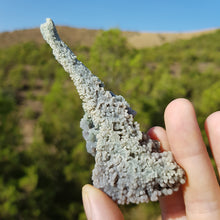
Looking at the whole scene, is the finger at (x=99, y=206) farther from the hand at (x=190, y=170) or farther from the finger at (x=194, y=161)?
the finger at (x=194, y=161)

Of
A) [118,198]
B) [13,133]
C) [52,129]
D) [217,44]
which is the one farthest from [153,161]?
[217,44]

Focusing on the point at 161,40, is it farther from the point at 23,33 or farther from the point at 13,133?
the point at 13,133

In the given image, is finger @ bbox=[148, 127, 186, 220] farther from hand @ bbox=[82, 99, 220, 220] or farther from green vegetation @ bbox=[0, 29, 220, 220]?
green vegetation @ bbox=[0, 29, 220, 220]

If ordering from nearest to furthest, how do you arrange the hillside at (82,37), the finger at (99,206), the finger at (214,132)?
the finger at (99,206) → the finger at (214,132) → the hillside at (82,37)

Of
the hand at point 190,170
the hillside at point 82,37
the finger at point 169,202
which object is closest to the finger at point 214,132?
the hand at point 190,170

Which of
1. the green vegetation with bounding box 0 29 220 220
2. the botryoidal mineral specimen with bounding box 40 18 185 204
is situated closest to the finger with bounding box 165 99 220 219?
the botryoidal mineral specimen with bounding box 40 18 185 204
